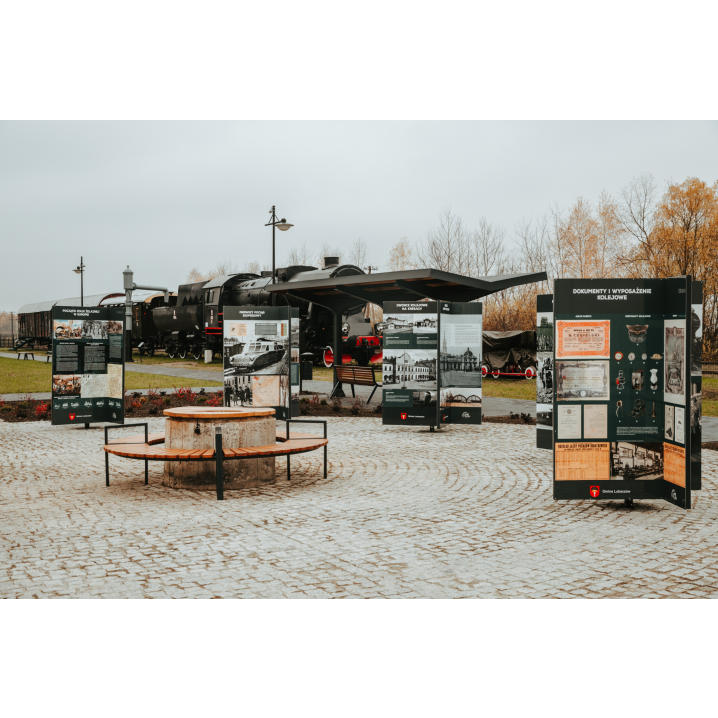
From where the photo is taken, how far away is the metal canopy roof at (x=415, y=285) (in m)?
13.3

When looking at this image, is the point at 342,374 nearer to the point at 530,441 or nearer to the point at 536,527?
the point at 530,441

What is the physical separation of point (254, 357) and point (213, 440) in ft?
15.8

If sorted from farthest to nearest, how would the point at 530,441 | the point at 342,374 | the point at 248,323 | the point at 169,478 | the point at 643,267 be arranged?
the point at 643,267, the point at 342,374, the point at 248,323, the point at 530,441, the point at 169,478

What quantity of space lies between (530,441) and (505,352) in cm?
1472

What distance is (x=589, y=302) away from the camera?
6.05m

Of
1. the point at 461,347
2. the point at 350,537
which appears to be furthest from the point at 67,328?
the point at 350,537

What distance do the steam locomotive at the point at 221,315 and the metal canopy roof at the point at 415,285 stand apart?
5.52 meters

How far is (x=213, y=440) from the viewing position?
24.0ft

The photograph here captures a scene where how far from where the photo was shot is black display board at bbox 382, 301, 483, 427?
11555 mm

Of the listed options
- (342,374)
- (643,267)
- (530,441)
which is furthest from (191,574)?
(643,267)

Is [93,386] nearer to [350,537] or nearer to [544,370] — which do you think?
[544,370]

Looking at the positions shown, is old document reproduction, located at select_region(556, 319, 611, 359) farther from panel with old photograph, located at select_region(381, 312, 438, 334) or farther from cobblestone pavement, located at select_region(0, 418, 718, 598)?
panel with old photograph, located at select_region(381, 312, 438, 334)

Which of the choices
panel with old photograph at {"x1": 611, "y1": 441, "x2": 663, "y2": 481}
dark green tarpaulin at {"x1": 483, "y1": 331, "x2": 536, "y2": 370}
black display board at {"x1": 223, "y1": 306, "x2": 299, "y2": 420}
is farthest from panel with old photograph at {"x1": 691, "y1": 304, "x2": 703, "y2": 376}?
dark green tarpaulin at {"x1": 483, "y1": 331, "x2": 536, "y2": 370}

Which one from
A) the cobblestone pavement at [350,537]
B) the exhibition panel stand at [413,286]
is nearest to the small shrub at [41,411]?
the cobblestone pavement at [350,537]
